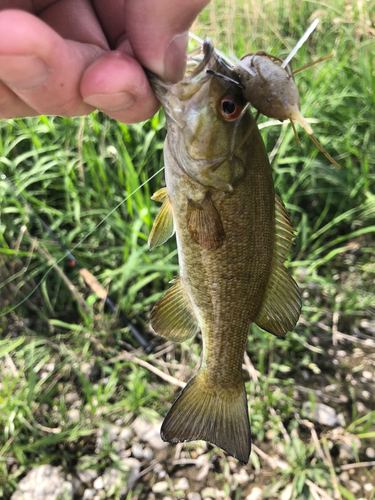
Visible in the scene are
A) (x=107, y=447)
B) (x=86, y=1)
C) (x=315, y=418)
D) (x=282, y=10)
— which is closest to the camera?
(x=86, y=1)

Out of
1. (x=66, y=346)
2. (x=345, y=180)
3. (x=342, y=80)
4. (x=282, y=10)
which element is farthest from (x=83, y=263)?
(x=282, y=10)

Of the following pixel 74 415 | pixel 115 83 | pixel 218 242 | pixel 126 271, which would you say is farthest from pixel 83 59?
pixel 74 415

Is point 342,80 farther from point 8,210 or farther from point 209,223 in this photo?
point 8,210

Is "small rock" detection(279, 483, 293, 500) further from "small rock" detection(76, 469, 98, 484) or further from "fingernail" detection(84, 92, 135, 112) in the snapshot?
"fingernail" detection(84, 92, 135, 112)

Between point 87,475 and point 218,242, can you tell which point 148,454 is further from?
point 218,242

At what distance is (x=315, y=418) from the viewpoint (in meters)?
2.59

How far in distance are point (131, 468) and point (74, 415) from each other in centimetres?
54

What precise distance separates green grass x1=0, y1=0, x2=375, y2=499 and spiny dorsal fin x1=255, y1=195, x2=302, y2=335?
99 cm

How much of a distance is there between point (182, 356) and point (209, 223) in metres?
1.60

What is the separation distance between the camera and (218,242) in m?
1.45

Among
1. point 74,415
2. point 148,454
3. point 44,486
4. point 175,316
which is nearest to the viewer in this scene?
point 175,316

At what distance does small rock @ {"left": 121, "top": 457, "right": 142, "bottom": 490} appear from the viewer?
7.71 ft

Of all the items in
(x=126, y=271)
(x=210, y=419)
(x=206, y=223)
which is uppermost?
(x=206, y=223)

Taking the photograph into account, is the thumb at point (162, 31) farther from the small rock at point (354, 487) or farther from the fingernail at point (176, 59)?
the small rock at point (354, 487)
